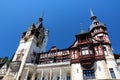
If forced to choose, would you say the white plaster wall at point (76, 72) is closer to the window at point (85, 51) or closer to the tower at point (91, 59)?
the tower at point (91, 59)

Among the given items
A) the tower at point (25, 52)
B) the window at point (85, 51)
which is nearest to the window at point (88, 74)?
the window at point (85, 51)

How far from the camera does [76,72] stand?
26.1 metres

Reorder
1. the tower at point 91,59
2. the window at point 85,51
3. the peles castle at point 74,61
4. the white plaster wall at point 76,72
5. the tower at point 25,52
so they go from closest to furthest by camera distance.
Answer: the tower at point 91,59
the white plaster wall at point 76,72
the peles castle at point 74,61
the window at point 85,51
the tower at point 25,52

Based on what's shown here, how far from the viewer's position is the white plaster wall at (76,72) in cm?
2515

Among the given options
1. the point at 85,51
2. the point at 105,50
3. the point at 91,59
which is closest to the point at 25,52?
the point at 85,51

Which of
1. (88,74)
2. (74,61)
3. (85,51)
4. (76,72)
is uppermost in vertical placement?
(85,51)

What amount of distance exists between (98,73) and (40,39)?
23740 mm

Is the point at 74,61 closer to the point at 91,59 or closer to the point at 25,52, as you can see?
the point at 91,59

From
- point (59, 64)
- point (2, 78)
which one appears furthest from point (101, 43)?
point (2, 78)

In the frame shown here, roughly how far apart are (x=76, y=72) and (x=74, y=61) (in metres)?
2.83

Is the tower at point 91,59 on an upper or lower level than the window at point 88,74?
upper

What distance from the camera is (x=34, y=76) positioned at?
2977 centimetres

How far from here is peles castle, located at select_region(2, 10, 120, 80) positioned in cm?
2556

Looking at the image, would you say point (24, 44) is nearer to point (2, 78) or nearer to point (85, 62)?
point (2, 78)
